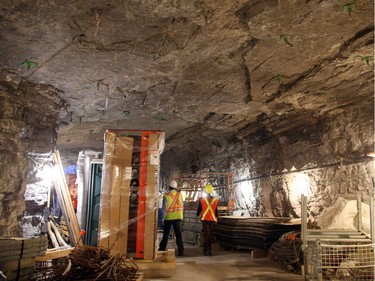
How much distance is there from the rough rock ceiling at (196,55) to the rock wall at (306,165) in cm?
34

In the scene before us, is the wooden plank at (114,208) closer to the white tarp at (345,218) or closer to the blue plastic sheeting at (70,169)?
the white tarp at (345,218)

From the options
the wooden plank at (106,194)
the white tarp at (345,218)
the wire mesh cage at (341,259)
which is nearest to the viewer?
the wire mesh cage at (341,259)

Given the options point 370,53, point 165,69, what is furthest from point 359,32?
point 165,69

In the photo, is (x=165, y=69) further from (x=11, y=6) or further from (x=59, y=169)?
(x=59, y=169)

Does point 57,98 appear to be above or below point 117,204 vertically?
above

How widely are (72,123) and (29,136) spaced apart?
2.43 meters

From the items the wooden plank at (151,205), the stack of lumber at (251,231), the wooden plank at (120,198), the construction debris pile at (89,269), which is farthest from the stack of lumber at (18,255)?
the stack of lumber at (251,231)

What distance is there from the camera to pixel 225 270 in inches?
223

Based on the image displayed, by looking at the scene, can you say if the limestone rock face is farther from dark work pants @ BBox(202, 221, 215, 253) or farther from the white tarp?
dark work pants @ BBox(202, 221, 215, 253)

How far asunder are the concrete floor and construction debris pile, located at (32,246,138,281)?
0.66 meters

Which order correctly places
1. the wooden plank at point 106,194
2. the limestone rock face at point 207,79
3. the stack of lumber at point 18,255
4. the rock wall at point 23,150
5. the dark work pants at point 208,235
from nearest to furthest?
the stack of lumber at point 18,255 → the limestone rock face at point 207,79 → the wooden plank at point 106,194 → the rock wall at point 23,150 → the dark work pants at point 208,235

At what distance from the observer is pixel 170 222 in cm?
706

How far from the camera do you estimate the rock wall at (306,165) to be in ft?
20.0

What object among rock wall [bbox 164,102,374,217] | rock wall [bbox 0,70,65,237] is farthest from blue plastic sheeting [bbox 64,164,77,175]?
rock wall [bbox 0,70,65,237]
